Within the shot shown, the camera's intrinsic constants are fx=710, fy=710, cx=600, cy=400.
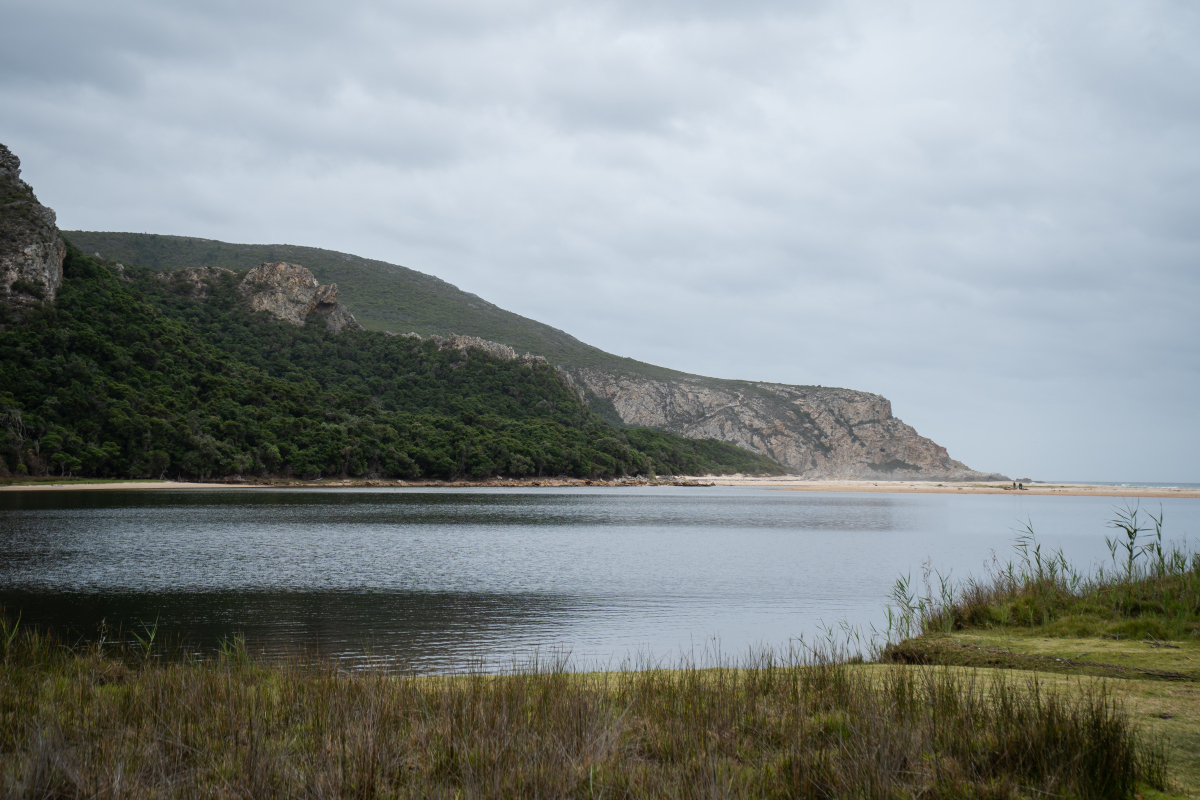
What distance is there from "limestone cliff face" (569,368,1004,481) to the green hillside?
7.06 m

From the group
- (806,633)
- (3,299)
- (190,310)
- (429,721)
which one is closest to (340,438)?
(3,299)

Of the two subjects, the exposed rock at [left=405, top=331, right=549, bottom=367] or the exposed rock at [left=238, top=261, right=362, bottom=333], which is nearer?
the exposed rock at [left=238, top=261, right=362, bottom=333]

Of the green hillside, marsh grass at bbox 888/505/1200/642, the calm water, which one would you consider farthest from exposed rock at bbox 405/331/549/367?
marsh grass at bbox 888/505/1200/642

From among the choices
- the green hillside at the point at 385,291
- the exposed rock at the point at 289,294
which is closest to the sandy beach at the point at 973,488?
the green hillside at the point at 385,291

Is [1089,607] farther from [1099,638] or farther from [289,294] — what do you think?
[289,294]

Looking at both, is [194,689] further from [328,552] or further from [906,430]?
[906,430]

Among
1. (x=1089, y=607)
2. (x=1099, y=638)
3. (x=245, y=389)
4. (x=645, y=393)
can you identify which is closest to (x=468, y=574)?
(x=1089, y=607)

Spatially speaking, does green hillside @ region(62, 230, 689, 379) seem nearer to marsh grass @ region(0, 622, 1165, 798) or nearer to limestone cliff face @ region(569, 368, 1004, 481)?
limestone cliff face @ region(569, 368, 1004, 481)

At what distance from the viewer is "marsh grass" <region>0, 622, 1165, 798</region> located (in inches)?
156

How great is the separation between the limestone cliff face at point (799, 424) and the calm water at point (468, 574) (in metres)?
116

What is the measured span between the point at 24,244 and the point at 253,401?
24.0 meters

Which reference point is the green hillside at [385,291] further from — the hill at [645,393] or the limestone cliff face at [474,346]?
the limestone cliff face at [474,346]

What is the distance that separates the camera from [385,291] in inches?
6206

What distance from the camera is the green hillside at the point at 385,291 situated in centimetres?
14562
